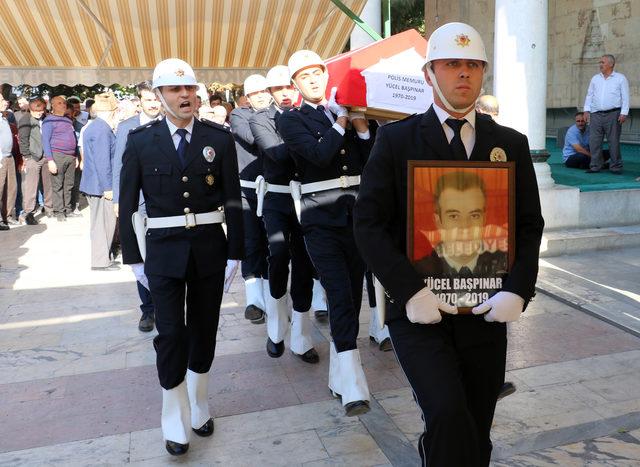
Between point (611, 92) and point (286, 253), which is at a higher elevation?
point (611, 92)

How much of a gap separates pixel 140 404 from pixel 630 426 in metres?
2.89

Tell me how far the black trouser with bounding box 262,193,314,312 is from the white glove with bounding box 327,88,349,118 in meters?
1.16

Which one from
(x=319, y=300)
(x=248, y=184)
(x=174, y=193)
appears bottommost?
(x=319, y=300)

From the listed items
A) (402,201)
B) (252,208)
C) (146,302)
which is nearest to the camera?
(402,201)

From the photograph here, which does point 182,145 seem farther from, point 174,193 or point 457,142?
point 457,142

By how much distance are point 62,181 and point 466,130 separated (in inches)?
420

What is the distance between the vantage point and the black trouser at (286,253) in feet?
16.4

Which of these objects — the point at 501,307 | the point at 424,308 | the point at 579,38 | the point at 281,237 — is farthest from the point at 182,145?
the point at 579,38

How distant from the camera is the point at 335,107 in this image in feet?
13.9

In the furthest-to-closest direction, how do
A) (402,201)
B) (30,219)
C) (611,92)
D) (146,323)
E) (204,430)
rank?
(30,219), (611,92), (146,323), (204,430), (402,201)

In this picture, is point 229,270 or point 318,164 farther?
point 318,164

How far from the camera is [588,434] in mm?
3742

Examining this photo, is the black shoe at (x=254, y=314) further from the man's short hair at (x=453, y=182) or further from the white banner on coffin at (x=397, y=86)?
the man's short hair at (x=453, y=182)

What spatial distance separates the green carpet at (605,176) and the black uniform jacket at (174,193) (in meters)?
5.95
